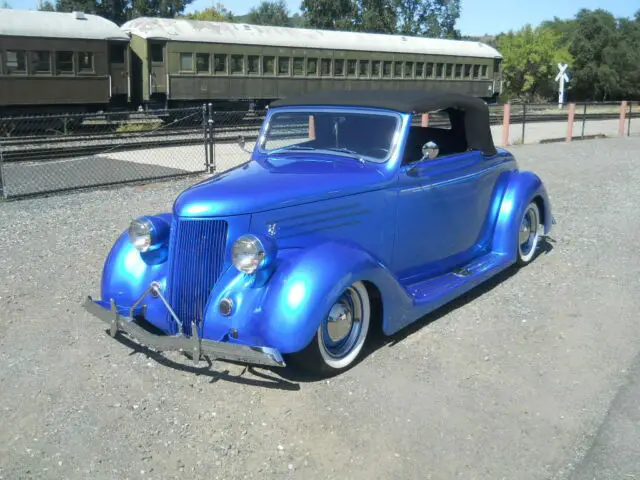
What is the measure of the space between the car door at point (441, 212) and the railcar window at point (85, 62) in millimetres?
15453

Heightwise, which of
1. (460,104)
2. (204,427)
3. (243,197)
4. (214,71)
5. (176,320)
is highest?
(214,71)

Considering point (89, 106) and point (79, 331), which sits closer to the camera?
point (79, 331)

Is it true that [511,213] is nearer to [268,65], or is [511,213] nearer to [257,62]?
[257,62]

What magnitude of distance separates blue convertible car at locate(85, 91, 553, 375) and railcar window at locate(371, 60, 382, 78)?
1989 centimetres

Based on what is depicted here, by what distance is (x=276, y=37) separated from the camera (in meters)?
22.3

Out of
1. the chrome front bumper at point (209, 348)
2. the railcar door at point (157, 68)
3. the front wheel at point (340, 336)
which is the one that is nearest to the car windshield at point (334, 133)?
the front wheel at point (340, 336)

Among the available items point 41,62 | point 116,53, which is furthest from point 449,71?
point 41,62

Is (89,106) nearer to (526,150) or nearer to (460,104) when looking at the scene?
(526,150)

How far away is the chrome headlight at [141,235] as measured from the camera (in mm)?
4188

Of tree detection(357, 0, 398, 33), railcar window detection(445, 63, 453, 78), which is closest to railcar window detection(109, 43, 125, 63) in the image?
railcar window detection(445, 63, 453, 78)

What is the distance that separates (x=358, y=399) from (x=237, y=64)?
1915 centimetres

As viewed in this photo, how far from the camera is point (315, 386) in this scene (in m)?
3.88

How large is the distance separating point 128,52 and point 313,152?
1645 centimetres

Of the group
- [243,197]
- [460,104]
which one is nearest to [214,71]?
[460,104]
